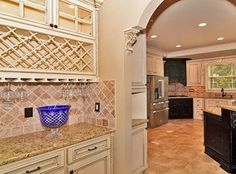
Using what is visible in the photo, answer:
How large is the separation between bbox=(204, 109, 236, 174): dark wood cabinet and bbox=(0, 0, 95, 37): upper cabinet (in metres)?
2.48

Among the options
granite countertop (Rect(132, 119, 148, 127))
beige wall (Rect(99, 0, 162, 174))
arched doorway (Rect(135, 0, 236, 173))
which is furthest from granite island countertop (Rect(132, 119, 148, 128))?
arched doorway (Rect(135, 0, 236, 173))

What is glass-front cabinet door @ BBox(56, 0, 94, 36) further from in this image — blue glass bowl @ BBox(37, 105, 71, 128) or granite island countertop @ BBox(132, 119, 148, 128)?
granite island countertop @ BBox(132, 119, 148, 128)

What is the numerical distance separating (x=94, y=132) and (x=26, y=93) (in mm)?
838

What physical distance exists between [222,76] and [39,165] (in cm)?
746

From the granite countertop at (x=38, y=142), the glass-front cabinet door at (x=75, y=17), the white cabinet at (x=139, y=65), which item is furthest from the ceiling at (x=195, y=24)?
the granite countertop at (x=38, y=142)

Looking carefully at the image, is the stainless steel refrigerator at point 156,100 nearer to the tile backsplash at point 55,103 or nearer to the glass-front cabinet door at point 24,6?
the tile backsplash at point 55,103

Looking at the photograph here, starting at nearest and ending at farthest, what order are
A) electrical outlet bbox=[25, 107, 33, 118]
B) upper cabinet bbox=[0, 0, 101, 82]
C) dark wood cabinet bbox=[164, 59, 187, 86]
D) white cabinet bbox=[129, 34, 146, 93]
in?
upper cabinet bbox=[0, 0, 101, 82]
electrical outlet bbox=[25, 107, 33, 118]
white cabinet bbox=[129, 34, 146, 93]
dark wood cabinet bbox=[164, 59, 187, 86]

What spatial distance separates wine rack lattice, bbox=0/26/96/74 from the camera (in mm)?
1665

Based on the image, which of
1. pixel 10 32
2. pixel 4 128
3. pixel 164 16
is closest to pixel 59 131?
pixel 4 128

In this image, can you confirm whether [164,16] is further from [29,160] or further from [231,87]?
[231,87]

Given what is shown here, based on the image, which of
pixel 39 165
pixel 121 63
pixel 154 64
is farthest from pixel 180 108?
pixel 39 165

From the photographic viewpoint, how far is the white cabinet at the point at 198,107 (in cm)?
717

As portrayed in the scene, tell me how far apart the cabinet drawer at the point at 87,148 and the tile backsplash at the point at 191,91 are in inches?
250

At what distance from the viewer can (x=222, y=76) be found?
7121 mm
